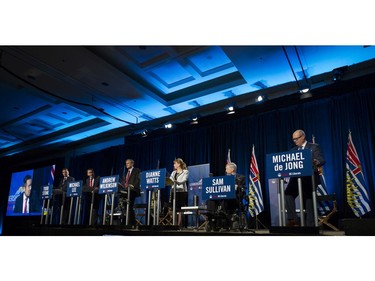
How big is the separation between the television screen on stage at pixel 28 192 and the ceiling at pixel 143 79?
101 cm

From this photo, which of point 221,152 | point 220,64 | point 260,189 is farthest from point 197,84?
point 260,189

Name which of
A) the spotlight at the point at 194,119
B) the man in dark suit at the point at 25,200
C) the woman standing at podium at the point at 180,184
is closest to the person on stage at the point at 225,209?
the woman standing at podium at the point at 180,184

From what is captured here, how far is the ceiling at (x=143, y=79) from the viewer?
18.6ft

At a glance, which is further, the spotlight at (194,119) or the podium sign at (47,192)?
the spotlight at (194,119)

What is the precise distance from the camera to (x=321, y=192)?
5.62 m

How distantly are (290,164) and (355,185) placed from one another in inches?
117

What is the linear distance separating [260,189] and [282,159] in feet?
11.3

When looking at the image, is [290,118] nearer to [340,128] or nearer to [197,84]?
[340,128]

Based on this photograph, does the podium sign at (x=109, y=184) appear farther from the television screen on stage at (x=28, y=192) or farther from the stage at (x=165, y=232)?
the television screen on stage at (x=28, y=192)

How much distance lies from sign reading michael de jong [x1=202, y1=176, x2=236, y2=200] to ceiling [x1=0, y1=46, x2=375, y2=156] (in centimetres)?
248

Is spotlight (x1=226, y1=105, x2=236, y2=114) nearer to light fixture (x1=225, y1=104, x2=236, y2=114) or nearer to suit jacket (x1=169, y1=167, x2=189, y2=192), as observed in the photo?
light fixture (x1=225, y1=104, x2=236, y2=114)

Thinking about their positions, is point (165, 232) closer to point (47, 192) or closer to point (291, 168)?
point (291, 168)

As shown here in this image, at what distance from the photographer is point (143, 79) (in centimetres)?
677

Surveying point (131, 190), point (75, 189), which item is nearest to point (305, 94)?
point (131, 190)
